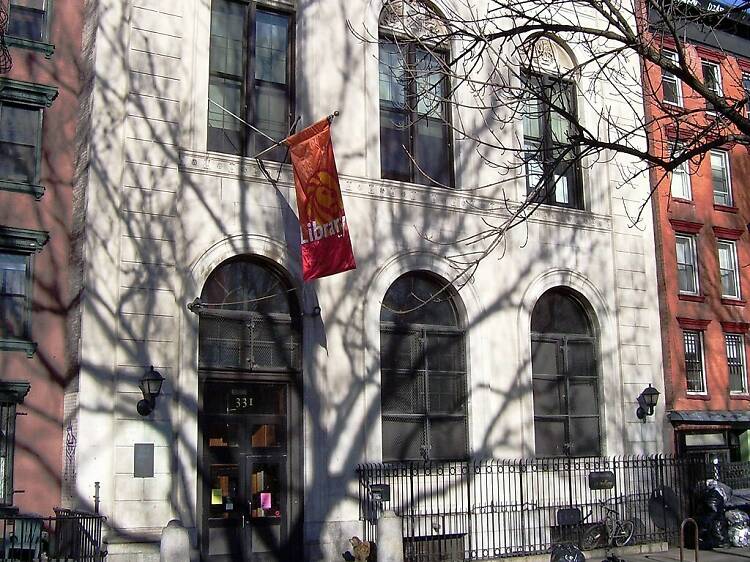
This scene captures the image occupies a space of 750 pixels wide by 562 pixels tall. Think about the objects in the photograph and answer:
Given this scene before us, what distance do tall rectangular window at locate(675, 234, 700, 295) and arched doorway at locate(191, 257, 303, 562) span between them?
12350 millimetres

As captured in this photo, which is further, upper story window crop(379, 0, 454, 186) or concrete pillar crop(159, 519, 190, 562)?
upper story window crop(379, 0, 454, 186)

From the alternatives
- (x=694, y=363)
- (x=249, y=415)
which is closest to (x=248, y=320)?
(x=249, y=415)

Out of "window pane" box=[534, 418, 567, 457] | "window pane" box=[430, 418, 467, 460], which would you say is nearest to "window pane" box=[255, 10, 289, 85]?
"window pane" box=[430, 418, 467, 460]

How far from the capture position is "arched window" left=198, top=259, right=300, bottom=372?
1770 centimetres

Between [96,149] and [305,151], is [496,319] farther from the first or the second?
[96,149]

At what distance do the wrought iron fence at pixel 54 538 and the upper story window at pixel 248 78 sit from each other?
7564 mm

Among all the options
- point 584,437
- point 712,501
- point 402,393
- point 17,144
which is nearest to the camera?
point 17,144

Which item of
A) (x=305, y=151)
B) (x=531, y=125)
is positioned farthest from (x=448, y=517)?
(x=531, y=125)

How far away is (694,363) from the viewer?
83.2 feet

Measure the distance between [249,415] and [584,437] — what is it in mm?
8548

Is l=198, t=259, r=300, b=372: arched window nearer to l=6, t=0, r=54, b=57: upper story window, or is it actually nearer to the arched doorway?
the arched doorway

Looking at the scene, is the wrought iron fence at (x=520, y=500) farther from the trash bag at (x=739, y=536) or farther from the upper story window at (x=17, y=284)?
the upper story window at (x=17, y=284)

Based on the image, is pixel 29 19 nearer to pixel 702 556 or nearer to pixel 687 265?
pixel 702 556

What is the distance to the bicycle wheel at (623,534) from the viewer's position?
20094mm
